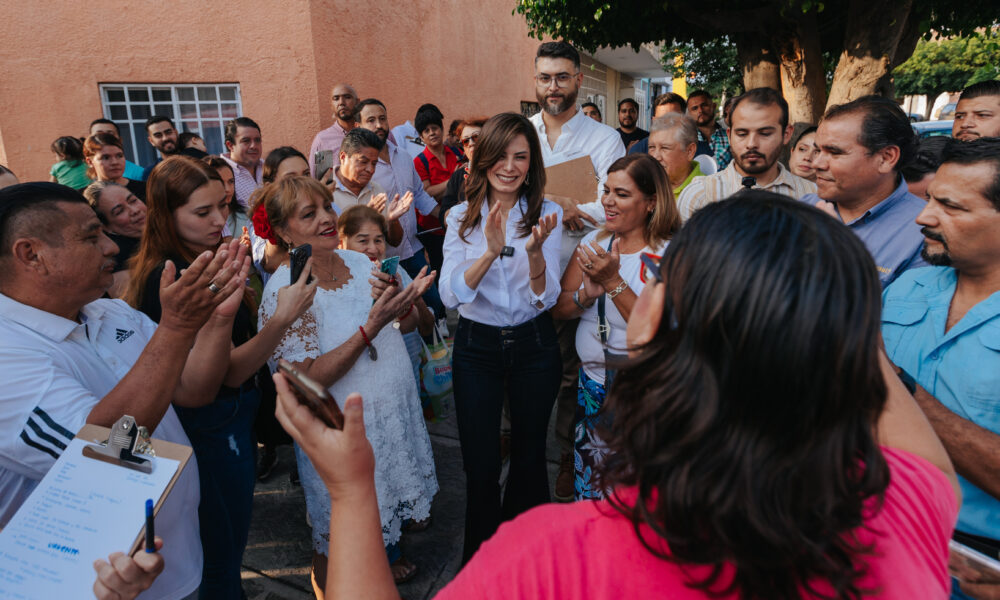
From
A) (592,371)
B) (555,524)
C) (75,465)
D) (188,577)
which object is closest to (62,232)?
(75,465)

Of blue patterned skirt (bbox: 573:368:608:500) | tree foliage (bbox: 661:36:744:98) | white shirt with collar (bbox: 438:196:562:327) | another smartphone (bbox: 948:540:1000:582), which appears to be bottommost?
blue patterned skirt (bbox: 573:368:608:500)

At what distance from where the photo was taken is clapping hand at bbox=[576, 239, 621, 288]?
227 cm

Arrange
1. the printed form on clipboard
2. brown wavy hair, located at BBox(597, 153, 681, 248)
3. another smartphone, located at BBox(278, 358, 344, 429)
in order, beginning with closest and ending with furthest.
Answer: another smartphone, located at BBox(278, 358, 344, 429)
the printed form on clipboard
brown wavy hair, located at BBox(597, 153, 681, 248)

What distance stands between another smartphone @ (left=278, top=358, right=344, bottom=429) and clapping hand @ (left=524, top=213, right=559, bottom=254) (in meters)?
1.57

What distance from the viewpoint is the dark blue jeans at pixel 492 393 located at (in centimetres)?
254

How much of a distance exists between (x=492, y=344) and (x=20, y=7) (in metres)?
8.21

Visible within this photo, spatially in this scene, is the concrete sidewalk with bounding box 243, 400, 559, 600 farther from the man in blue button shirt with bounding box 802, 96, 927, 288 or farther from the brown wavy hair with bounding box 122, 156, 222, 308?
the man in blue button shirt with bounding box 802, 96, 927, 288

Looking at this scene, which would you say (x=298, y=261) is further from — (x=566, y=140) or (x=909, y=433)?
(x=909, y=433)

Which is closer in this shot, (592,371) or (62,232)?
(62,232)

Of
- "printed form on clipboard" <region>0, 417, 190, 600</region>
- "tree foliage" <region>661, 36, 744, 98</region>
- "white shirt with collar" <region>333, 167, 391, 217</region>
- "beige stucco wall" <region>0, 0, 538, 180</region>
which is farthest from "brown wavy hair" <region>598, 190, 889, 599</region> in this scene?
"tree foliage" <region>661, 36, 744, 98</region>

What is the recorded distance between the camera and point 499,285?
2535mm

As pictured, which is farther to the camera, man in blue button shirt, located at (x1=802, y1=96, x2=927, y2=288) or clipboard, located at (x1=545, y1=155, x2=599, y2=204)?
clipboard, located at (x1=545, y1=155, x2=599, y2=204)

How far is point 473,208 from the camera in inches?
106

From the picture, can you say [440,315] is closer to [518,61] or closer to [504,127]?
[504,127]
